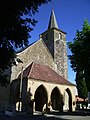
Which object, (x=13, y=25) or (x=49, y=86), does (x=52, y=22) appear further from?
(x=13, y=25)

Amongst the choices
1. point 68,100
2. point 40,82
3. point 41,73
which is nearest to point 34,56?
point 41,73

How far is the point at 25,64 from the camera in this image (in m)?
32.4

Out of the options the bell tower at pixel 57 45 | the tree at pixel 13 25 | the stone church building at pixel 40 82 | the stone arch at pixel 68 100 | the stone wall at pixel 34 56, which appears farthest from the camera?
the bell tower at pixel 57 45

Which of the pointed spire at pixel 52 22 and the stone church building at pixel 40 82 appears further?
the pointed spire at pixel 52 22

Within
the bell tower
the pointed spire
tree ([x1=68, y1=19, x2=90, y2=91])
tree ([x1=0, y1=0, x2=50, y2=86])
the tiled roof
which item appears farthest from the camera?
the pointed spire

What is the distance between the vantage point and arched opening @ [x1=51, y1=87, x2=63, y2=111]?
102 ft

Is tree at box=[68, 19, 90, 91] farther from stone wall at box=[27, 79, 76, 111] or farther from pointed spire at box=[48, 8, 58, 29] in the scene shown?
pointed spire at box=[48, 8, 58, 29]

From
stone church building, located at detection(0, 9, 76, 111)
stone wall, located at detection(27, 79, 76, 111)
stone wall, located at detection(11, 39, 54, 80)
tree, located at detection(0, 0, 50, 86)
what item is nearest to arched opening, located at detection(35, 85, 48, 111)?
stone church building, located at detection(0, 9, 76, 111)

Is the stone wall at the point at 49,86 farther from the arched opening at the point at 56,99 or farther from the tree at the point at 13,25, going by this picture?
the tree at the point at 13,25

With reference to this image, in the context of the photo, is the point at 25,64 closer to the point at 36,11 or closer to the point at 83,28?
the point at 83,28

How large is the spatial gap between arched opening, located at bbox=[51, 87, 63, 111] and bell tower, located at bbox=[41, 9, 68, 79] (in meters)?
Answer: 6.32

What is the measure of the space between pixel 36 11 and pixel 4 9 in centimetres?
184

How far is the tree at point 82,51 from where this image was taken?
2181 centimetres

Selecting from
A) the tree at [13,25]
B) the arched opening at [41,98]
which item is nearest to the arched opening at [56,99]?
the arched opening at [41,98]
